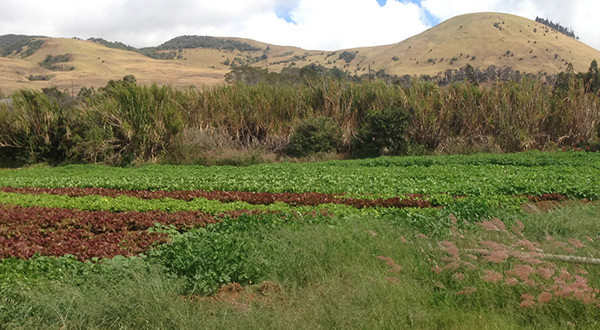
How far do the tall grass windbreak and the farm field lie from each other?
10669 millimetres

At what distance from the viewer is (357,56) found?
119312 millimetres

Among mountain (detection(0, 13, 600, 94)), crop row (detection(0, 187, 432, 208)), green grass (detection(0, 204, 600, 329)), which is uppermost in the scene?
mountain (detection(0, 13, 600, 94))

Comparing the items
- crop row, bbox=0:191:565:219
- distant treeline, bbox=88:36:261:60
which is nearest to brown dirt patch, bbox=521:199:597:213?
crop row, bbox=0:191:565:219

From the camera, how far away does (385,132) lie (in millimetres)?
20328

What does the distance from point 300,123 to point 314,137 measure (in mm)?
1124

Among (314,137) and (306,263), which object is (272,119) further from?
(306,263)

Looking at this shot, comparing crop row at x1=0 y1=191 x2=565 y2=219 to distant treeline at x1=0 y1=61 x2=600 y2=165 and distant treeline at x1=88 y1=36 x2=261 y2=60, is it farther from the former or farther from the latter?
distant treeline at x1=88 y1=36 x2=261 y2=60

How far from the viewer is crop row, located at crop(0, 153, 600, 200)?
10.3 m

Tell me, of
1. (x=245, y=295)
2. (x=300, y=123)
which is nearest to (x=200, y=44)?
(x=300, y=123)

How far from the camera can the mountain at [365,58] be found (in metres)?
75.2

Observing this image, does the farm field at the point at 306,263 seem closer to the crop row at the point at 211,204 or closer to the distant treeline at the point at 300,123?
the crop row at the point at 211,204

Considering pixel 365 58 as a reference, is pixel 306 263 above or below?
below

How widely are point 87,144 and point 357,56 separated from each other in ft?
349

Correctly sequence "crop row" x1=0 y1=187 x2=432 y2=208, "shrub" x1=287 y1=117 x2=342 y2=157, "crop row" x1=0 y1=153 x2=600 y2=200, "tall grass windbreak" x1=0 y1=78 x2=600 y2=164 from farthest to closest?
"shrub" x1=287 y1=117 x2=342 y2=157 → "tall grass windbreak" x1=0 y1=78 x2=600 y2=164 → "crop row" x1=0 y1=153 x2=600 y2=200 → "crop row" x1=0 y1=187 x2=432 y2=208
